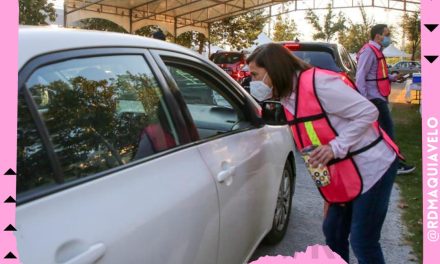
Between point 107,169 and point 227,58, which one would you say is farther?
point 227,58

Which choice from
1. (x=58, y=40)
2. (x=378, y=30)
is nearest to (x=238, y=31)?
(x=378, y=30)

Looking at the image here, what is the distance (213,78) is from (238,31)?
32729 mm

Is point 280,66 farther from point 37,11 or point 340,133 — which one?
point 37,11

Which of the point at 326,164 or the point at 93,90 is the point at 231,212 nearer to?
the point at 326,164

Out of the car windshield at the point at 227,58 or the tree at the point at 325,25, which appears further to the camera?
the tree at the point at 325,25

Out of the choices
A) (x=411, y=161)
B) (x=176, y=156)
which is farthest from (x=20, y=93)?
(x=411, y=161)

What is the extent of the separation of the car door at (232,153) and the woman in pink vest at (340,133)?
376mm

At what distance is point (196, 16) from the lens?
2747cm

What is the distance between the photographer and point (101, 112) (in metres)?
1.89

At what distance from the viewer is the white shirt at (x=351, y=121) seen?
2430 millimetres

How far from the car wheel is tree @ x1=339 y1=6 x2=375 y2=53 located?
49890 millimetres

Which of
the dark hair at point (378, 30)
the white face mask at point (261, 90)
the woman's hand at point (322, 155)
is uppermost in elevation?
the dark hair at point (378, 30)

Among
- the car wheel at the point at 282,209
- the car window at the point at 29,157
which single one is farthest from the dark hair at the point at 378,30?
the car window at the point at 29,157

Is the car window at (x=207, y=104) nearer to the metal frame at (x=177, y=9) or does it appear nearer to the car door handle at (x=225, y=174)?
the car door handle at (x=225, y=174)
